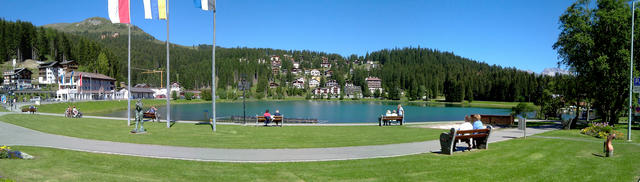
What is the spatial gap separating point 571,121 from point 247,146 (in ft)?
66.1

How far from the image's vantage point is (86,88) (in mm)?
94250

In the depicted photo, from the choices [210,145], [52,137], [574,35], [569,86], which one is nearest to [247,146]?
[210,145]

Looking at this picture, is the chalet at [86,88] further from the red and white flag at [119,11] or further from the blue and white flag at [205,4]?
the blue and white flag at [205,4]

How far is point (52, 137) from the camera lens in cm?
1552

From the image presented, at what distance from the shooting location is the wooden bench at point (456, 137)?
10.9m

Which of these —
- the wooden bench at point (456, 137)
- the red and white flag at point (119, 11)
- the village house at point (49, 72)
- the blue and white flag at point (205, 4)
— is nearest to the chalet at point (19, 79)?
the village house at point (49, 72)

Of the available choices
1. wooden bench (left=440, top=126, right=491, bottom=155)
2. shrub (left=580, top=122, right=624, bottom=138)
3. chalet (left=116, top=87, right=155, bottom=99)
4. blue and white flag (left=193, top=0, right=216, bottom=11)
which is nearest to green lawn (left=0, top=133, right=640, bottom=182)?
wooden bench (left=440, top=126, right=491, bottom=155)

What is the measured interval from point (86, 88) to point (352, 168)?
10553cm

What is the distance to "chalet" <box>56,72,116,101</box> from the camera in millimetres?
89688

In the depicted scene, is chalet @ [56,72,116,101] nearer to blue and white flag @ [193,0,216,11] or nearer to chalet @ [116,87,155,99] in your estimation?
chalet @ [116,87,155,99]

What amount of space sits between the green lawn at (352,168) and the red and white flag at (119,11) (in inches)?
499

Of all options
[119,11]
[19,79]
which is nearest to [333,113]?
[119,11]

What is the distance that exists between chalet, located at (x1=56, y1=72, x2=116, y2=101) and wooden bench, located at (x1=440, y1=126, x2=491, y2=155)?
92.0 meters

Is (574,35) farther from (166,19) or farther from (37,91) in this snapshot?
(37,91)
